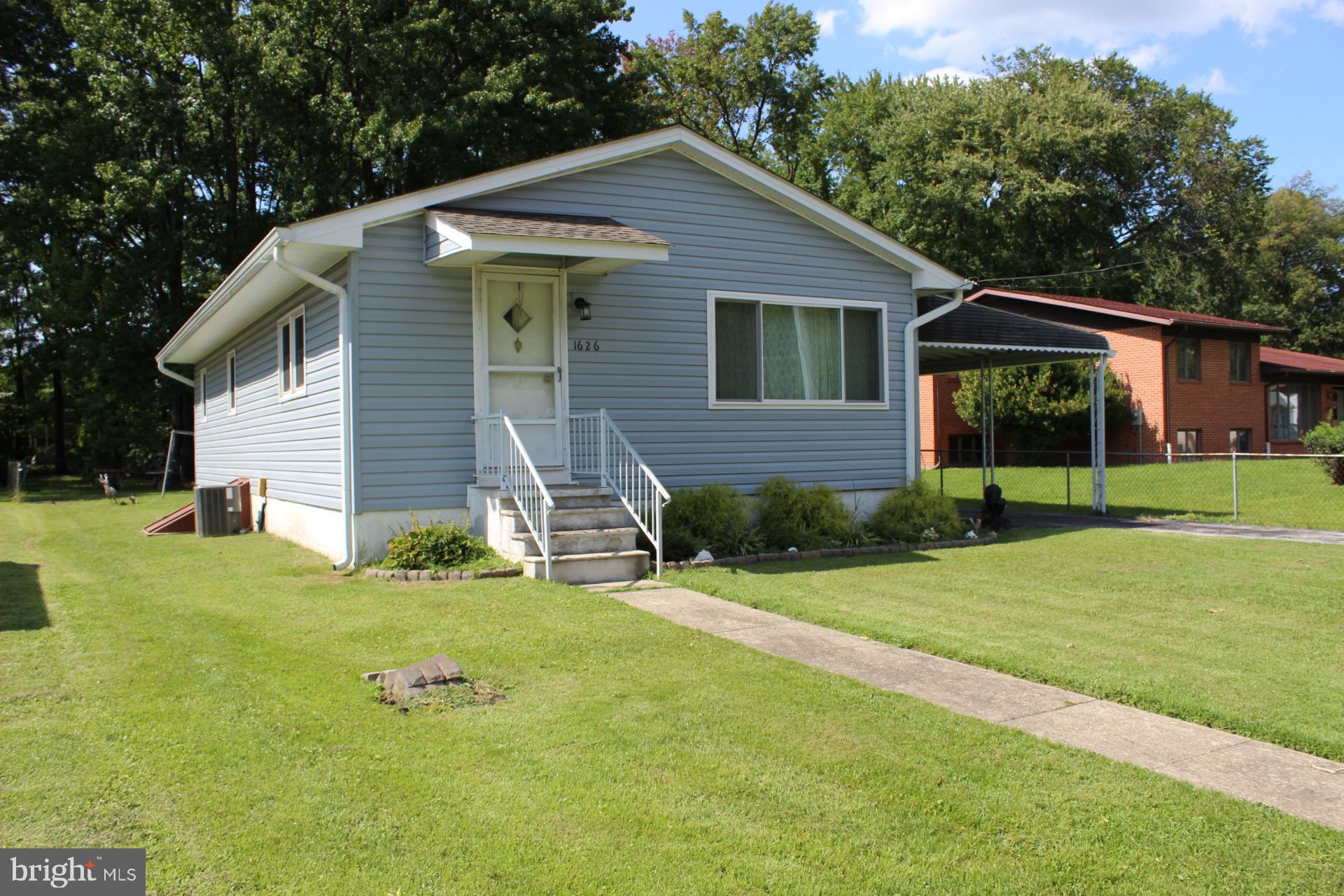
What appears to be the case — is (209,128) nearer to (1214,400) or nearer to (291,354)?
(291,354)

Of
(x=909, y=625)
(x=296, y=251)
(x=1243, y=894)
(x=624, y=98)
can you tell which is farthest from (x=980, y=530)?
(x=624, y=98)

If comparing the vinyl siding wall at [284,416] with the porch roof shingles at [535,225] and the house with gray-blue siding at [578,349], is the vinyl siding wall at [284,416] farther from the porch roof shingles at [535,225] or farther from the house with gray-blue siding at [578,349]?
the porch roof shingles at [535,225]

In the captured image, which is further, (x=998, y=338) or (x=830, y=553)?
(x=998, y=338)

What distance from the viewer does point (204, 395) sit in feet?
69.4

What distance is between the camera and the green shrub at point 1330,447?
1844 centimetres

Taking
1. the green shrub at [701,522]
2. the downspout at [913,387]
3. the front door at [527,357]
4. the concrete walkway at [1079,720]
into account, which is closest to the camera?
the concrete walkway at [1079,720]

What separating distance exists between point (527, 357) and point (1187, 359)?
22.5m

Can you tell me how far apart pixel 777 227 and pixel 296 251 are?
5.69 m

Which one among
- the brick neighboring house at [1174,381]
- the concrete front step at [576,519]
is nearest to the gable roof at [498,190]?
the concrete front step at [576,519]

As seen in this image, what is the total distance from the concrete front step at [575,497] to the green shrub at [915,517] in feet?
12.4

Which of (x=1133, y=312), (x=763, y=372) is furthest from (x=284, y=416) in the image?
(x=1133, y=312)

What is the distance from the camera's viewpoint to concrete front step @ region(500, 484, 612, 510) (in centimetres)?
962

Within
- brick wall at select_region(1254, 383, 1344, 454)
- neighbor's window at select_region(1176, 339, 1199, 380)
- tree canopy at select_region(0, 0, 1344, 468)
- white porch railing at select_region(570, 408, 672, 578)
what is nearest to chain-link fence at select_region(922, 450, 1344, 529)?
neighbor's window at select_region(1176, 339, 1199, 380)

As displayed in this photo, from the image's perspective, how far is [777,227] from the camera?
477 inches
